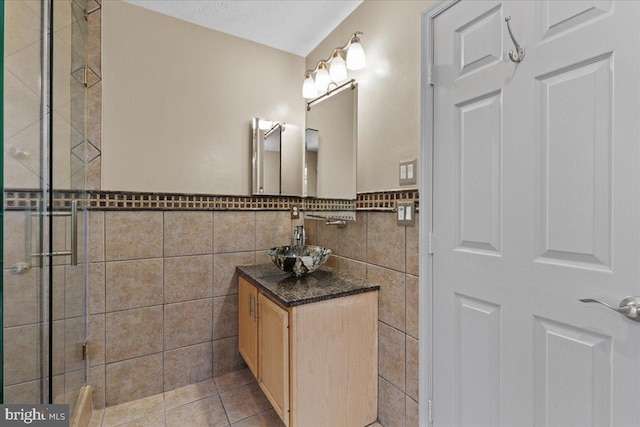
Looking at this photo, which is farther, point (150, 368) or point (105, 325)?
point (150, 368)

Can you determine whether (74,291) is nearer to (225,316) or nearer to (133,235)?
(133,235)

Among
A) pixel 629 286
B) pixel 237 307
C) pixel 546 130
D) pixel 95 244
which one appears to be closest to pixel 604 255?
pixel 629 286

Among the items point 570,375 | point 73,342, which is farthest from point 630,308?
point 73,342

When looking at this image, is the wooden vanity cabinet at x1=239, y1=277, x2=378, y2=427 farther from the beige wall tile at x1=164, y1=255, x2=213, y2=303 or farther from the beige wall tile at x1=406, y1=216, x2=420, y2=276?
the beige wall tile at x1=164, y1=255, x2=213, y2=303

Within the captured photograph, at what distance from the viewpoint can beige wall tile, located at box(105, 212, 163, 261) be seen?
175cm

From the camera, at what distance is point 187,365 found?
6.45ft

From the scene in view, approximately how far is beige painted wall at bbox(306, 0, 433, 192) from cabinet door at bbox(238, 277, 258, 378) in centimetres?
93

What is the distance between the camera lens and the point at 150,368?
1861 millimetres

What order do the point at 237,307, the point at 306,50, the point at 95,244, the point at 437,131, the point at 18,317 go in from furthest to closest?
the point at 306,50
the point at 237,307
the point at 95,244
the point at 437,131
the point at 18,317

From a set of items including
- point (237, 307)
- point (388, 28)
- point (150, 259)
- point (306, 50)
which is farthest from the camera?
point (306, 50)

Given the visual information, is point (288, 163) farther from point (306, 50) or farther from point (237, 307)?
point (237, 307)

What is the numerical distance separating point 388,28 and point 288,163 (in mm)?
1119

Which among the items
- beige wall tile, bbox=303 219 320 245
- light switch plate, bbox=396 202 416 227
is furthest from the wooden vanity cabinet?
beige wall tile, bbox=303 219 320 245

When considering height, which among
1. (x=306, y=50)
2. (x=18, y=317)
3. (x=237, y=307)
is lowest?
(x=237, y=307)
